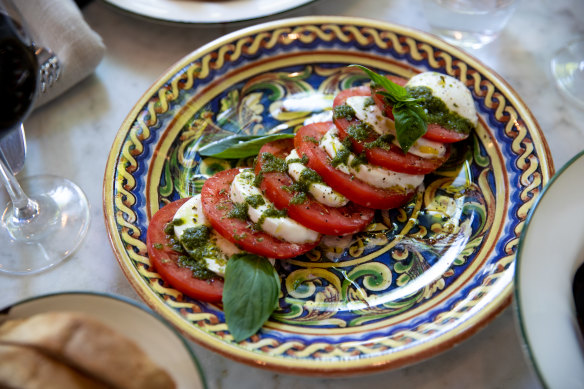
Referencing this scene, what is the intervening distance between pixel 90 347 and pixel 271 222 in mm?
662

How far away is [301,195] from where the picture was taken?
1632mm

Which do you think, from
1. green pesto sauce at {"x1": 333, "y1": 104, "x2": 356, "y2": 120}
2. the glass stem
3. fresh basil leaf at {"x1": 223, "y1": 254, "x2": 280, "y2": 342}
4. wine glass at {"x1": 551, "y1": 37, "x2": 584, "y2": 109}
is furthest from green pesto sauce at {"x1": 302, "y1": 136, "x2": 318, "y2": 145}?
wine glass at {"x1": 551, "y1": 37, "x2": 584, "y2": 109}

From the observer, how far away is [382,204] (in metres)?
1.72

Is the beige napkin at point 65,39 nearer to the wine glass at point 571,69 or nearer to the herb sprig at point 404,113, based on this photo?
the herb sprig at point 404,113

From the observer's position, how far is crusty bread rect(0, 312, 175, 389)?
108 centimetres

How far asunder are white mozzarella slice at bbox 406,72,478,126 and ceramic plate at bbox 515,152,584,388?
1.65ft

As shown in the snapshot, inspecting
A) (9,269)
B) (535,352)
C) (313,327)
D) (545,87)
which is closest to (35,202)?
(9,269)

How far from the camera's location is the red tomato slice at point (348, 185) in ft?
5.47

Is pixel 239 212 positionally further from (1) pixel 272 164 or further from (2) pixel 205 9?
(2) pixel 205 9

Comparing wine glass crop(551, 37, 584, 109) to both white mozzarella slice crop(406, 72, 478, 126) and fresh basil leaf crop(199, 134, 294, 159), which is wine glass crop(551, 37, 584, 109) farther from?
fresh basil leaf crop(199, 134, 294, 159)

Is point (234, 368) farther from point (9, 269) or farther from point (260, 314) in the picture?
point (9, 269)

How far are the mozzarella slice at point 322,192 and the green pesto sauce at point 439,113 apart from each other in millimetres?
434

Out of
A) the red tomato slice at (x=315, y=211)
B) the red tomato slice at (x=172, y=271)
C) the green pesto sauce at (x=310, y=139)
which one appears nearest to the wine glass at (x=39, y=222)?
the red tomato slice at (x=172, y=271)

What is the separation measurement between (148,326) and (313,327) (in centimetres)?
51
